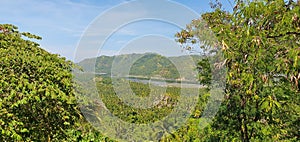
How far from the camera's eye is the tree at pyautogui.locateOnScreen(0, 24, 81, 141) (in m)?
2.44

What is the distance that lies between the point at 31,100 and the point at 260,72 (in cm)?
195

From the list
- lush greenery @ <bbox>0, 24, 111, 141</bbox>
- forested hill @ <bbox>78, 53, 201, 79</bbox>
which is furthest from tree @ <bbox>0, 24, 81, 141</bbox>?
forested hill @ <bbox>78, 53, 201, 79</bbox>

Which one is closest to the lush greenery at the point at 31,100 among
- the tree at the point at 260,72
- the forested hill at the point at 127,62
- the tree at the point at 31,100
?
the tree at the point at 31,100

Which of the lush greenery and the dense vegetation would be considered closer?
the dense vegetation

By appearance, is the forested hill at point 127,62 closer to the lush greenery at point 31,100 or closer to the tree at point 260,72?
the tree at point 260,72

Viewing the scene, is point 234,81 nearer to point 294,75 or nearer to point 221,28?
point 221,28

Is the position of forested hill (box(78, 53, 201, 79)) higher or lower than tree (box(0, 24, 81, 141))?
higher

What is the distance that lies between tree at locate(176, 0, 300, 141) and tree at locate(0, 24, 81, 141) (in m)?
1.62

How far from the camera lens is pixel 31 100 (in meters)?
2.58

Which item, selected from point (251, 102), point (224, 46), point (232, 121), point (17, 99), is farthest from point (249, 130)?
point (17, 99)

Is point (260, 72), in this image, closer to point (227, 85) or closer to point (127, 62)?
point (227, 85)

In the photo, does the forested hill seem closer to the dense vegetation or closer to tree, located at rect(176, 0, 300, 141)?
the dense vegetation

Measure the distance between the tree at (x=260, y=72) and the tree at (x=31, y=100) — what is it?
5.30 feet

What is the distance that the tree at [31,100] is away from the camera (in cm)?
244
